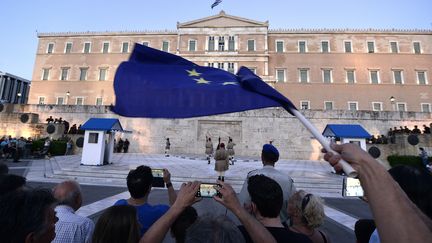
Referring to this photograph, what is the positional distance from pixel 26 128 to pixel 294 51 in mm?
36515

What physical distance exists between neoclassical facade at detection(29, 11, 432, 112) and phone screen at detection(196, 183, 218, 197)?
34348 millimetres

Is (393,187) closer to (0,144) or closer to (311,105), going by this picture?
(0,144)

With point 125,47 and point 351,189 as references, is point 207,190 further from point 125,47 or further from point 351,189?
point 125,47

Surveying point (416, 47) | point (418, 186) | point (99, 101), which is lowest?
point (418, 186)

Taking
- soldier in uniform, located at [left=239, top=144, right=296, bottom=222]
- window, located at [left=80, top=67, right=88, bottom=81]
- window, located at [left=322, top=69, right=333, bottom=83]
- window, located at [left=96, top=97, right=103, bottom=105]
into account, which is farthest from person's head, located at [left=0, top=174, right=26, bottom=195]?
window, located at [left=80, top=67, right=88, bottom=81]

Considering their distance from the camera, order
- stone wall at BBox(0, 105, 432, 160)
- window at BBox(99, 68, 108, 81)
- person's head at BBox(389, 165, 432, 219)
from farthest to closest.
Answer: window at BBox(99, 68, 108, 81)
stone wall at BBox(0, 105, 432, 160)
person's head at BBox(389, 165, 432, 219)

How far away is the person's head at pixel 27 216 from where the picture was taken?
1303mm

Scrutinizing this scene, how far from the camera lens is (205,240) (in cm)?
121

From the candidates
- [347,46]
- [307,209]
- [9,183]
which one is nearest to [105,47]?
[347,46]

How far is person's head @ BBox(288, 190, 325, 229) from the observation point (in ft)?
7.57

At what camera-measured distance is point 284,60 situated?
121ft

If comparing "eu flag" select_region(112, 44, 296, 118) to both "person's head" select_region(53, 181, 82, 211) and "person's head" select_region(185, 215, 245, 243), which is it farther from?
"person's head" select_region(185, 215, 245, 243)

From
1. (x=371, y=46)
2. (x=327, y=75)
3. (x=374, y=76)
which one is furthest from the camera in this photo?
(x=371, y=46)

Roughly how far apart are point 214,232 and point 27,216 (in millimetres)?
1136
